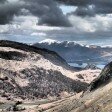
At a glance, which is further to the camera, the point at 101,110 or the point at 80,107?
the point at 80,107

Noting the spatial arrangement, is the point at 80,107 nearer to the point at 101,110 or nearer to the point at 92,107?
the point at 92,107

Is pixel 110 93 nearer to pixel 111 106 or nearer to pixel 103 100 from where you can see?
pixel 103 100

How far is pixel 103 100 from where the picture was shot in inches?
7293

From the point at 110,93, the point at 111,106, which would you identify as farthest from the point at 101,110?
the point at 110,93

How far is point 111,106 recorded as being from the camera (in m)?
168

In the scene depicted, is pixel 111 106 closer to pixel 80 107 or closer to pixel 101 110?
pixel 101 110

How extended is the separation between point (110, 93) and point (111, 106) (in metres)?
23.3

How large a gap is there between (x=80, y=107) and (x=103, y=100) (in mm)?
18052

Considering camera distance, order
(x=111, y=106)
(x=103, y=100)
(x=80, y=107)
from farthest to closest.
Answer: (x=80, y=107) < (x=103, y=100) < (x=111, y=106)

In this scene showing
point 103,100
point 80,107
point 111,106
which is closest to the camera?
point 111,106

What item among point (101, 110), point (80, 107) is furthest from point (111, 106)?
point (80, 107)

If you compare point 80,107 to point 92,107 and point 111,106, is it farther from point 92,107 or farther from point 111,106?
point 111,106

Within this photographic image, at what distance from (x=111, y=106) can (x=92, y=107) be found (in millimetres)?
20538

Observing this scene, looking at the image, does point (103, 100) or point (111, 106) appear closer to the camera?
point (111, 106)
